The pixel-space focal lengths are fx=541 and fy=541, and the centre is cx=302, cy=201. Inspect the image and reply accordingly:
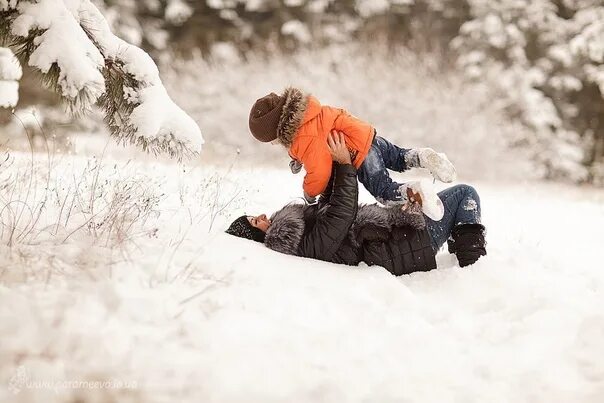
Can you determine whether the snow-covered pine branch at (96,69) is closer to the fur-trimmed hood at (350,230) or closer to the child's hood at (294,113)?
the child's hood at (294,113)

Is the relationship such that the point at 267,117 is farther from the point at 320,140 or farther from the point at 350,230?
the point at 350,230

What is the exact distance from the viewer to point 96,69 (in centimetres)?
267

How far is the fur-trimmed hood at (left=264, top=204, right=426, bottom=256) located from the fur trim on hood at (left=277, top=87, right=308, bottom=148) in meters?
0.50

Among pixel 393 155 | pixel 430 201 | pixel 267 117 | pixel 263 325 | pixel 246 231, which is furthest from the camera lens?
pixel 393 155

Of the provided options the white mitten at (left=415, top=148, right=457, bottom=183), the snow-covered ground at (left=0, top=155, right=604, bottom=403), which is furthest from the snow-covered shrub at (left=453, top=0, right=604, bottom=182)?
the snow-covered ground at (left=0, top=155, right=604, bottom=403)

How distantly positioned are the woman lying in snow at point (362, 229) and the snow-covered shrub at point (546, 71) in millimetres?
11095

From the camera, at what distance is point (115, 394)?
202 centimetres

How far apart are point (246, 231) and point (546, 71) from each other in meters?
12.7

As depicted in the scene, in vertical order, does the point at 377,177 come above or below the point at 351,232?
above

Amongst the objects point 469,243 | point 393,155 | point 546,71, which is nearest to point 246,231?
point 393,155

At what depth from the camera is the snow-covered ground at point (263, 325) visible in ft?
6.93

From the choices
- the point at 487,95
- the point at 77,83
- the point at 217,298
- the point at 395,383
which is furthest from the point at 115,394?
the point at 487,95

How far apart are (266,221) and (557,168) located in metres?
12.6

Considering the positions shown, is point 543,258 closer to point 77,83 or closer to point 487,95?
point 77,83
